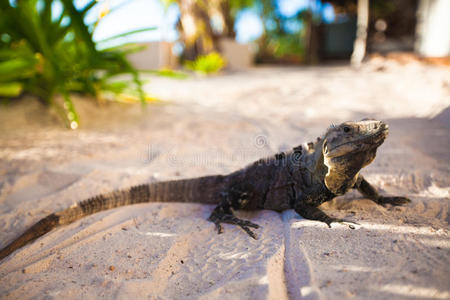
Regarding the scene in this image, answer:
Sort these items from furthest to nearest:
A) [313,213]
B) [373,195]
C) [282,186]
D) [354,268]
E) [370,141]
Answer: [282,186], [373,195], [313,213], [370,141], [354,268]

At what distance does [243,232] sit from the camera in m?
2.07

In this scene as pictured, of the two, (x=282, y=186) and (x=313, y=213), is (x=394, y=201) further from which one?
(x=282, y=186)

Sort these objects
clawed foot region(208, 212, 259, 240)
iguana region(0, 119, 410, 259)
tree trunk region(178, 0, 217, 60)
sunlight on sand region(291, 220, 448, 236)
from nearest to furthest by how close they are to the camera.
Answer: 1. sunlight on sand region(291, 220, 448, 236)
2. iguana region(0, 119, 410, 259)
3. clawed foot region(208, 212, 259, 240)
4. tree trunk region(178, 0, 217, 60)

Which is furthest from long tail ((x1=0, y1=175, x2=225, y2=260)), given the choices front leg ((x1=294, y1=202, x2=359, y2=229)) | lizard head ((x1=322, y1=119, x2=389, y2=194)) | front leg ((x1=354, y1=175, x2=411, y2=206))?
front leg ((x1=354, y1=175, x2=411, y2=206))

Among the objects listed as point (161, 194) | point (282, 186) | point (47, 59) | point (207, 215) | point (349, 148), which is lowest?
point (207, 215)

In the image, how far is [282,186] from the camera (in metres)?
2.34

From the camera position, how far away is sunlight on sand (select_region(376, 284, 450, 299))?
3.92ft

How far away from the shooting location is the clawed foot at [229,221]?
2.04 meters

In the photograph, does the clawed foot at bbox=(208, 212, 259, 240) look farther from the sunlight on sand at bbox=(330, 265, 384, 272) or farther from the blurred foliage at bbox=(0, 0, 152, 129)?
the blurred foliage at bbox=(0, 0, 152, 129)

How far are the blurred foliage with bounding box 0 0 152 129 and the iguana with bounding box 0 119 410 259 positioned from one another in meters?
1.72

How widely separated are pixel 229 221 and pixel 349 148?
3.25 feet

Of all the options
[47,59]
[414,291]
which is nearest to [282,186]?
[414,291]

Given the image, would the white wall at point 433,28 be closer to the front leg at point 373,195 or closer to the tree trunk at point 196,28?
the tree trunk at point 196,28

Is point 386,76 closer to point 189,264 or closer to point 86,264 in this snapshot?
point 189,264
